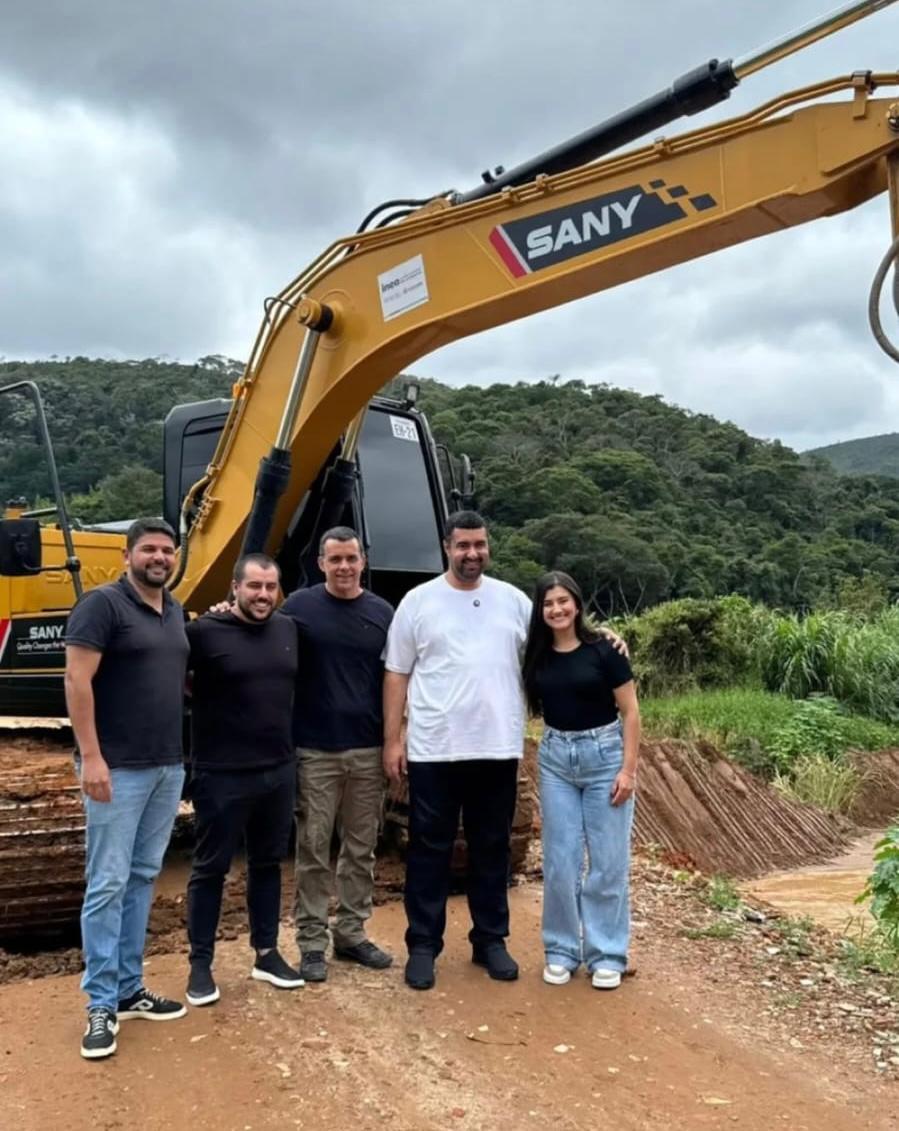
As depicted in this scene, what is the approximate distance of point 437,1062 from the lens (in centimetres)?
384

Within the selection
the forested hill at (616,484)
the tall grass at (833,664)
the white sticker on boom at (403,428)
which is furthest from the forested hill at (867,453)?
Answer: the white sticker on boom at (403,428)

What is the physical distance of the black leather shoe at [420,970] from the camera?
4453 millimetres

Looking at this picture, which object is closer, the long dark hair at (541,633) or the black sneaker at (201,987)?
the black sneaker at (201,987)

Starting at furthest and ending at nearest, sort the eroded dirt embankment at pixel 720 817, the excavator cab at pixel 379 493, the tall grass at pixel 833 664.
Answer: the tall grass at pixel 833 664
the eroded dirt embankment at pixel 720 817
the excavator cab at pixel 379 493

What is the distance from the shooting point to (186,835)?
20.1ft

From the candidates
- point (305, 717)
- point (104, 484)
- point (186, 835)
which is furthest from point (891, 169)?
point (104, 484)

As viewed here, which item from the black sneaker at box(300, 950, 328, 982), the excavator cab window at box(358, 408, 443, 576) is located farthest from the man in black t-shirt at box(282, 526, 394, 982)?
the excavator cab window at box(358, 408, 443, 576)

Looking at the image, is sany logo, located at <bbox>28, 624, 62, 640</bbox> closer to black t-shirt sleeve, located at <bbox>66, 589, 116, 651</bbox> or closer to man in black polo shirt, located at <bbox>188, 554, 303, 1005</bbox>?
man in black polo shirt, located at <bbox>188, 554, 303, 1005</bbox>

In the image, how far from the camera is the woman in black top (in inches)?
180

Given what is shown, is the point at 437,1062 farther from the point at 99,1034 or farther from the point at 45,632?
the point at 45,632

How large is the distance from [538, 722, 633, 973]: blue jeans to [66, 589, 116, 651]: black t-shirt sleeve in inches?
73.5

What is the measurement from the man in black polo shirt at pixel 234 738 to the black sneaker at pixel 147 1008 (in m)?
0.13

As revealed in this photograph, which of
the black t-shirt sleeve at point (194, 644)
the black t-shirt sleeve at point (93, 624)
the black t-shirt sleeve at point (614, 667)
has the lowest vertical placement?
the black t-shirt sleeve at point (614, 667)

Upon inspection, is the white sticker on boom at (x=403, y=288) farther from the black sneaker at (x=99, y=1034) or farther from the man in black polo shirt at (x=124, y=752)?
the black sneaker at (x=99, y=1034)
